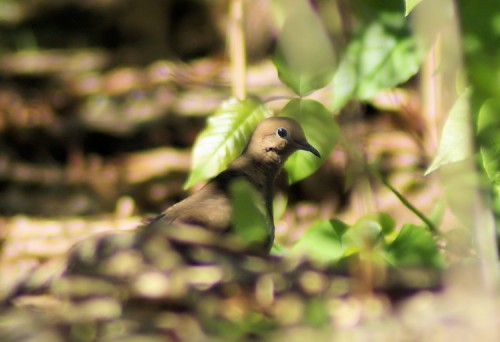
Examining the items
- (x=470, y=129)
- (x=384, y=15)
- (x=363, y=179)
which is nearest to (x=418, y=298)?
(x=363, y=179)

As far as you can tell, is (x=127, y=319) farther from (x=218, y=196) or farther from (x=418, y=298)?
(x=218, y=196)

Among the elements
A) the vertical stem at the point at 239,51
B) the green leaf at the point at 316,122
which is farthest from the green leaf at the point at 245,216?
the vertical stem at the point at 239,51

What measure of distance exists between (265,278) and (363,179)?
9.1 inches

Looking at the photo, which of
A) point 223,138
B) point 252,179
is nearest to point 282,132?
point 252,179

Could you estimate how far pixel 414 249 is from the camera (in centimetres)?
207

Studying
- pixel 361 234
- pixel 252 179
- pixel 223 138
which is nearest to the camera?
pixel 361 234

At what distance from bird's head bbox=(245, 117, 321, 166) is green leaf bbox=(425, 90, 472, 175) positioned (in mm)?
593

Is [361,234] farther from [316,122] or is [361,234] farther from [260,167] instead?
[260,167]

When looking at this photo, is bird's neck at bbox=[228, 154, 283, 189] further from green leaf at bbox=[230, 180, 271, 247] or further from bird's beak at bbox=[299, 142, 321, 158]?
green leaf at bbox=[230, 180, 271, 247]

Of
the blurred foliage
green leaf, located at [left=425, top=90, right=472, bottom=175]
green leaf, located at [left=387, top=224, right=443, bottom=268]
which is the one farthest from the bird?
green leaf, located at [left=425, top=90, right=472, bottom=175]

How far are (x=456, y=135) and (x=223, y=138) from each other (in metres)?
0.57

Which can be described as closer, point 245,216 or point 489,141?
point 245,216

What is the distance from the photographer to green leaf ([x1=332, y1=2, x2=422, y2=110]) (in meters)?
2.31

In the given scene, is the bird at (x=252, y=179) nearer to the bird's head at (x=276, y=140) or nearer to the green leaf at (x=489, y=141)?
the bird's head at (x=276, y=140)
